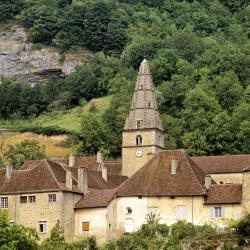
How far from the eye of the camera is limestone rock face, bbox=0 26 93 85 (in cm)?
15275

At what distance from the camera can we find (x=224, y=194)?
7081cm

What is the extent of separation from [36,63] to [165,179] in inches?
3260

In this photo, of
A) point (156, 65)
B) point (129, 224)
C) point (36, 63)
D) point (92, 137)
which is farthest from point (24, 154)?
point (36, 63)

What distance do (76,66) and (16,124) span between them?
1005 inches

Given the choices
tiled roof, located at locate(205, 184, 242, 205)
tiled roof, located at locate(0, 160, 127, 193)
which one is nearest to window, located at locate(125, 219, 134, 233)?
tiled roof, located at locate(0, 160, 127, 193)

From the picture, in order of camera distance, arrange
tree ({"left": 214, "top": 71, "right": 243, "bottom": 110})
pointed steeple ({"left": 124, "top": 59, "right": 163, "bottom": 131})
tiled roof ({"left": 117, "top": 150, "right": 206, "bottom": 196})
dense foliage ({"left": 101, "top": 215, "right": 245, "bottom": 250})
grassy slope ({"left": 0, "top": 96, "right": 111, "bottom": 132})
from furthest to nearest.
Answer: grassy slope ({"left": 0, "top": 96, "right": 111, "bottom": 132}) < tree ({"left": 214, "top": 71, "right": 243, "bottom": 110}) < pointed steeple ({"left": 124, "top": 59, "right": 163, "bottom": 131}) < tiled roof ({"left": 117, "top": 150, "right": 206, "bottom": 196}) < dense foliage ({"left": 101, "top": 215, "right": 245, "bottom": 250})

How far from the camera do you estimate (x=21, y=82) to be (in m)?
152

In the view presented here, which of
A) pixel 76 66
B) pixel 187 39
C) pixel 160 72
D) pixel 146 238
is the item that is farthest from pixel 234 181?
pixel 76 66

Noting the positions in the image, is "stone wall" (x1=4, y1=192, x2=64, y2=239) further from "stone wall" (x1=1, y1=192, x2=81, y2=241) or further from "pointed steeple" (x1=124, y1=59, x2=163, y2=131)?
"pointed steeple" (x1=124, y1=59, x2=163, y2=131)

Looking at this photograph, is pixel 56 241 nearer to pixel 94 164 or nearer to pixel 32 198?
pixel 32 198

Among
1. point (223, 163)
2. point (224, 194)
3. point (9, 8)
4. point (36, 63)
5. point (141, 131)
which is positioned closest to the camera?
point (224, 194)

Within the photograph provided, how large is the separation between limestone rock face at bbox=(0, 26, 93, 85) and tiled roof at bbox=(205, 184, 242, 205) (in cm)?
8277

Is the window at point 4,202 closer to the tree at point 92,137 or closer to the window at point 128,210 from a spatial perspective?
the window at point 128,210

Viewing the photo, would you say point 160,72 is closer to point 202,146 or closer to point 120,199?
point 202,146
